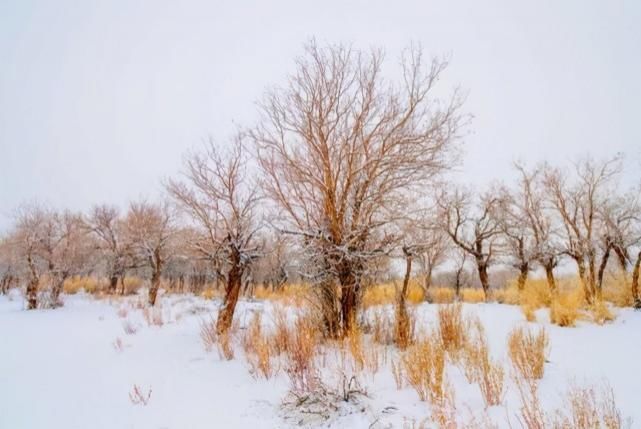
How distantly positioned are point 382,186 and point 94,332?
878 centimetres

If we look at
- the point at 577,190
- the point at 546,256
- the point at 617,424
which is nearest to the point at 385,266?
the point at 617,424

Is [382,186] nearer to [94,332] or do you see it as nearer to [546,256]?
[94,332]

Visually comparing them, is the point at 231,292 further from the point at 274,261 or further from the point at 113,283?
the point at 113,283

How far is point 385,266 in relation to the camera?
7.52 m

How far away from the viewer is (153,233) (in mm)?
19266

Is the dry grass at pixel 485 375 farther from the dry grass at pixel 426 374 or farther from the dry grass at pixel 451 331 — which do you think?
the dry grass at pixel 451 331

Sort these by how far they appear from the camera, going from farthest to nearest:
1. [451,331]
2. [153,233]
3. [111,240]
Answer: [111,240]
[153,233]
[451,331]

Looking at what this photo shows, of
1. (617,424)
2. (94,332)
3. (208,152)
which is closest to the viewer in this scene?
(617,424)

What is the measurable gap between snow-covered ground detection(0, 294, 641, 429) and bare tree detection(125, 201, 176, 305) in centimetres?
896

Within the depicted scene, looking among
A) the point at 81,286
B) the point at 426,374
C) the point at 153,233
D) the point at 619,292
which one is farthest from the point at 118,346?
the point at 81,286

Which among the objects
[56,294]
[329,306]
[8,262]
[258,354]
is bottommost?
[56,294]

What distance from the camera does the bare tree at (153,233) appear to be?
16875mm

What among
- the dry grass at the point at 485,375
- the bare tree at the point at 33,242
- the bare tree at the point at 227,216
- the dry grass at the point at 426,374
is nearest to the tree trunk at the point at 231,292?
the bare tree at the point at 227,216

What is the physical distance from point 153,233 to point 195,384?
16.4 metres
